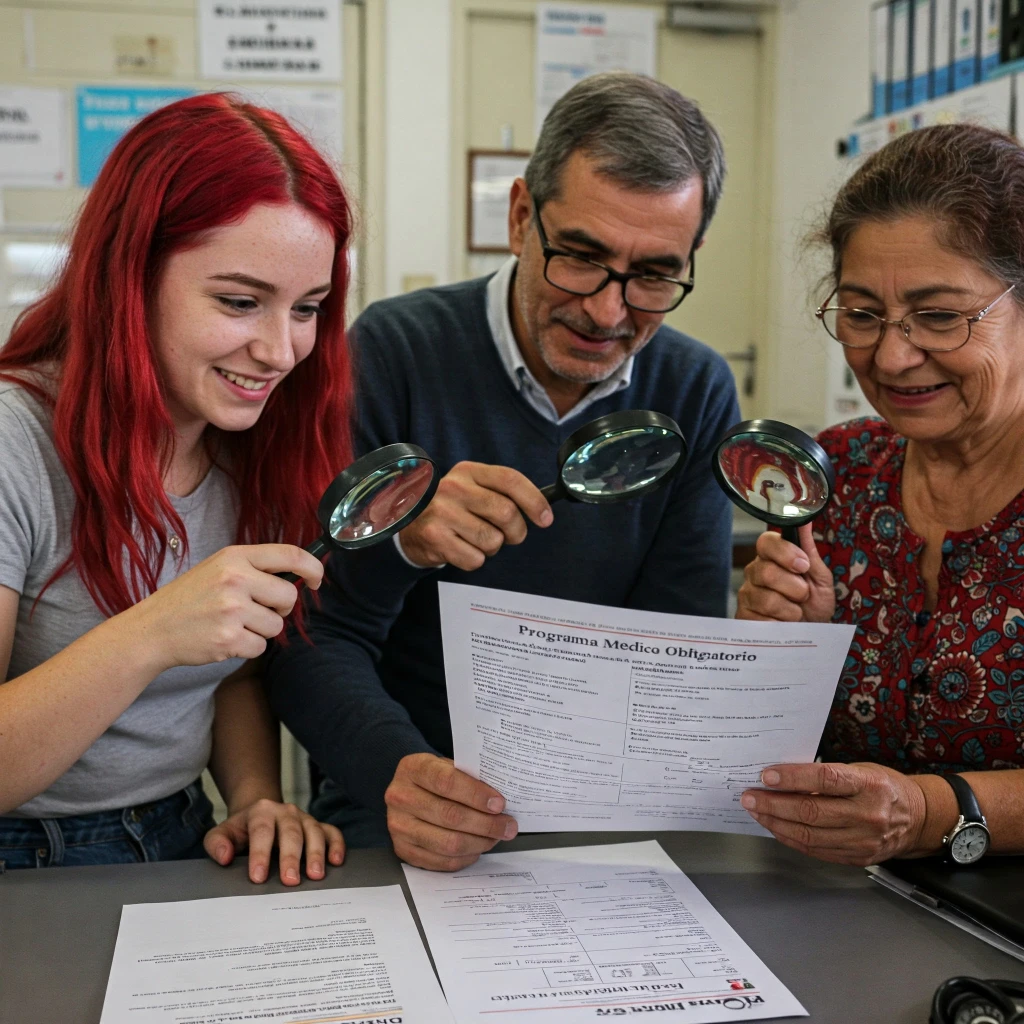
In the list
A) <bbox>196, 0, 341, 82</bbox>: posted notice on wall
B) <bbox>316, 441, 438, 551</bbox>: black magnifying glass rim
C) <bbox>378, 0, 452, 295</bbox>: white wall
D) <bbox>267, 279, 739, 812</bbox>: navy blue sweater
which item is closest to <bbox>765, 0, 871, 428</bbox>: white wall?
<bbox>378, 0, 452, 295</bbox>: white wall

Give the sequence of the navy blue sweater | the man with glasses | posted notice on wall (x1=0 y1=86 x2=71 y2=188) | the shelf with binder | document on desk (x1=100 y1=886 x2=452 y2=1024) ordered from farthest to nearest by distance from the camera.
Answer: posted notice on wall (x1=0 y1=86 x2=71 y2=188), the shelf with binder, the navy blue sweater, the man with glasses, document on desk (x1=100 y1=886 x2=452 y2=1024)

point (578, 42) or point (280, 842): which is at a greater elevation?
point (578, 42)

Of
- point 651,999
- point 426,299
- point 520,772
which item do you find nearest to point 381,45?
point 426,299

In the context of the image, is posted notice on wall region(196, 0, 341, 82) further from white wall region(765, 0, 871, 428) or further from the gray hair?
the gray hair

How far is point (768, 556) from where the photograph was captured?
A: 131 cm

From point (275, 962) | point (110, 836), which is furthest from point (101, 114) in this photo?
point (275, 962)

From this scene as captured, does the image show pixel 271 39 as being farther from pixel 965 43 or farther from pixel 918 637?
pixel 918 637

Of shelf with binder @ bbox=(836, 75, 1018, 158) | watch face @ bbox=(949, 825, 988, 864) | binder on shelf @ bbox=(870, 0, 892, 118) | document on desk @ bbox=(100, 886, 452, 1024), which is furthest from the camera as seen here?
binder on shelf @ bbox=(870, 0, 892, 118)

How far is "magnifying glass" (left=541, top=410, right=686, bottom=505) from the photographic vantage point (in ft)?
3.58

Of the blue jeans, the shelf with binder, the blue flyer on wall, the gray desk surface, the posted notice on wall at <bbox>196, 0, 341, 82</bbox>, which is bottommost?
the blue jeans

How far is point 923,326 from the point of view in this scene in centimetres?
132

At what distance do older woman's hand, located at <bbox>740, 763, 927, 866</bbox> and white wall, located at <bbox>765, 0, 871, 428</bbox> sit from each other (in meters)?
2.86

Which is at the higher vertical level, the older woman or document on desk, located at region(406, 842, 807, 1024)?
the older woman

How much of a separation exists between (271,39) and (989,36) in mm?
2453
